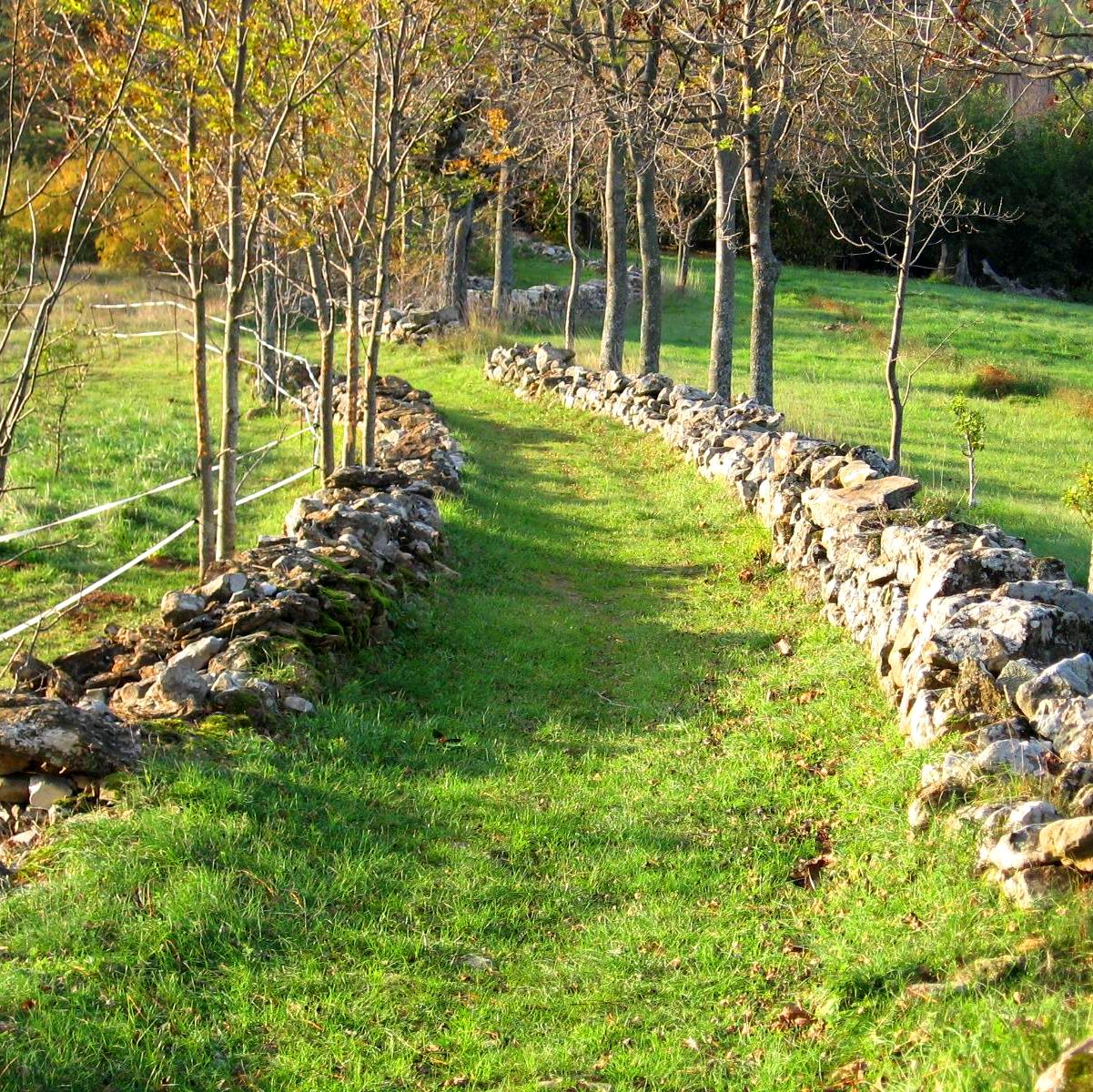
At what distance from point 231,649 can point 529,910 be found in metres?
2.84

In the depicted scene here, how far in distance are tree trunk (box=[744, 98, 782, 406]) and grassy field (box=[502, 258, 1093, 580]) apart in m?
1.07

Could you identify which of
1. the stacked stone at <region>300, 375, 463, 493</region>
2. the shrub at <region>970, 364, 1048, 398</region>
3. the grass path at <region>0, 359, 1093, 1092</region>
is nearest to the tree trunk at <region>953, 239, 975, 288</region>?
the shrub at <region>970, 364, 1048, 398</region>

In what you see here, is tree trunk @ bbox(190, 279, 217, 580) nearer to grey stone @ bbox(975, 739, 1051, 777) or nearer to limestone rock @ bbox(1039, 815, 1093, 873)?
grey stone @ bbox(975, 739, 1051, 777)

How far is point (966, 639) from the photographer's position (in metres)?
5.80

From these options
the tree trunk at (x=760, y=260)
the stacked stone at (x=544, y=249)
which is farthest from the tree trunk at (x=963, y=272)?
the tree trunk at (x=760, y=260)

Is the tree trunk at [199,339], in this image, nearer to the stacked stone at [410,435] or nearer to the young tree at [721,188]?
the stacked stone at [410,435]

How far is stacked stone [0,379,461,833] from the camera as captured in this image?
5.32 meters

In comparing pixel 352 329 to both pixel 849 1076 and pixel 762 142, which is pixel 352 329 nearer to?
pixel 762 142

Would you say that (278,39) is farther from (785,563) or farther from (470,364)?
(470,364)

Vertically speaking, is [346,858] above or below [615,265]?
below

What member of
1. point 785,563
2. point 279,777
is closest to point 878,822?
point 279,777

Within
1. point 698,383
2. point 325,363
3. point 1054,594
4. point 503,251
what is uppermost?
point 503,251

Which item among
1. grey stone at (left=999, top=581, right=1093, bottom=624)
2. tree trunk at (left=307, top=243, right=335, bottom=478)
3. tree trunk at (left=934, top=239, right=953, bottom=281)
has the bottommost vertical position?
grey stone at (left=999, top=581, right=1093, bottom=624)

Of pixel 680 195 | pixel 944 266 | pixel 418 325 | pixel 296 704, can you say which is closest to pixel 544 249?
pixel 680 195
